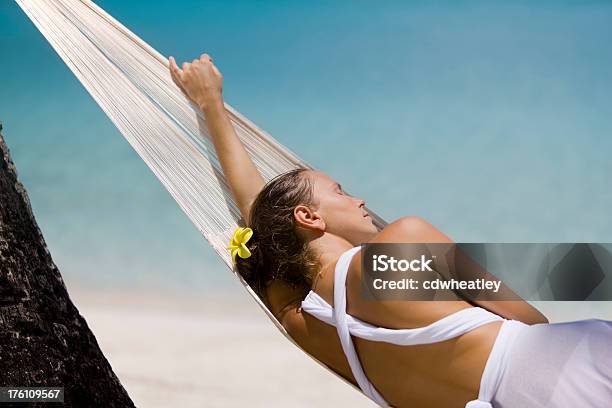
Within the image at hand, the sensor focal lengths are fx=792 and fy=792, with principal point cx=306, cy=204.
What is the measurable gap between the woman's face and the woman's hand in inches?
25.4

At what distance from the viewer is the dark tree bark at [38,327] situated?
8.45 feet

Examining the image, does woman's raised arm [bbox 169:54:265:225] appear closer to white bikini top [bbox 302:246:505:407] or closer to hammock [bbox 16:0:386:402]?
hammock [bbox 16:0:386:402]

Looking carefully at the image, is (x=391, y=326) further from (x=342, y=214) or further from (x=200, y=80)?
(x=200, y=80)

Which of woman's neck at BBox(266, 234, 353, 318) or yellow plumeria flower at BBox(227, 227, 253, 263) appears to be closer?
woman's neck at BBox(266, 234, 353, 318)

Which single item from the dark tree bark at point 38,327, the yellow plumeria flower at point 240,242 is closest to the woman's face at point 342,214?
the yellow plumeria flower at point 240,242

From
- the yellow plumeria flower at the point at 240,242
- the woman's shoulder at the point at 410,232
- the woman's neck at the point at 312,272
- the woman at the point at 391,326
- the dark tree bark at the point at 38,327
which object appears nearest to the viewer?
the woman at the point at 391,326

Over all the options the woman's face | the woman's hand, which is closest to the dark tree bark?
the woman's hand

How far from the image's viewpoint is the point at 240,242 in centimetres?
236

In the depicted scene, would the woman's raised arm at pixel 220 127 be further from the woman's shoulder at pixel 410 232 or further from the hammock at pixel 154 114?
the woman's shoulder at pixel 410 232

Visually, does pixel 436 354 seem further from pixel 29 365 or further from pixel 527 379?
pixel 29 365

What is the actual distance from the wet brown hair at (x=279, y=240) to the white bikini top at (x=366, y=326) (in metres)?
0.09

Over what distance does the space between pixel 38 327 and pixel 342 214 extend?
3.70 ft

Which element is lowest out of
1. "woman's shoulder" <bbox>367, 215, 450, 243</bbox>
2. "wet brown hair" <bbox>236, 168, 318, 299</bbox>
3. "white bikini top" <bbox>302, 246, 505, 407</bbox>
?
"white bikini top" <bbox>302, 246, 505, 407</bbox>

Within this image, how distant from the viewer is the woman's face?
2.22 meters
